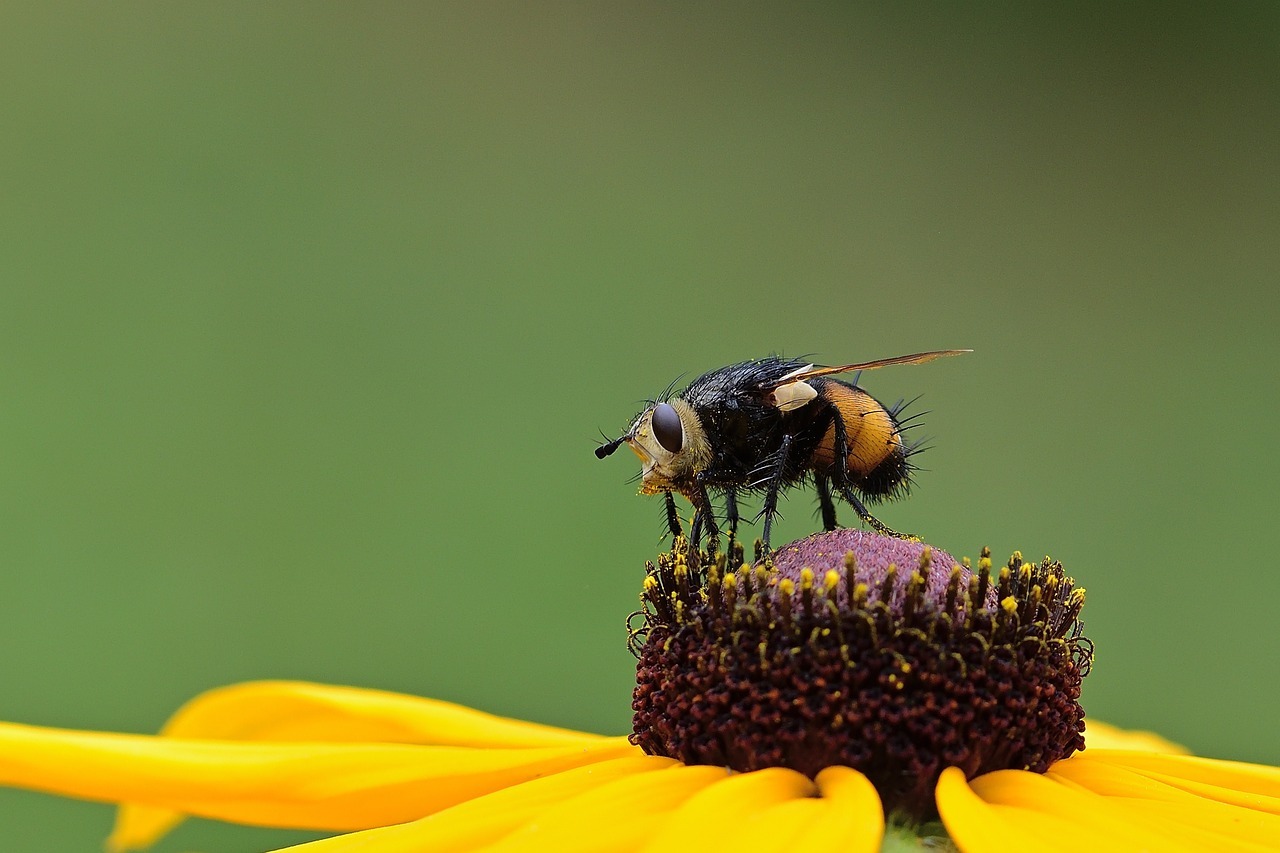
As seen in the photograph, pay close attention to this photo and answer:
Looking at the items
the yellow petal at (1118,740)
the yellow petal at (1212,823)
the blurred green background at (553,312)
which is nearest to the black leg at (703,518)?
the yellow petal at (1212,823)

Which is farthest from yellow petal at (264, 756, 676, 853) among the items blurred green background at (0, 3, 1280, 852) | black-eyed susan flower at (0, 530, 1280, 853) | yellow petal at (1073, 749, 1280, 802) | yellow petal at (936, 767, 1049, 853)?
blurred green background at (0, 3, 1280, 852)

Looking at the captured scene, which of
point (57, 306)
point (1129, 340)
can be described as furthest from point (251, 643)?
point (1129, 340)

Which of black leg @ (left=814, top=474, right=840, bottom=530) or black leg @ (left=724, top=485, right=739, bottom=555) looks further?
black leg @ (left=814, top=474, right=840, bottom=530)

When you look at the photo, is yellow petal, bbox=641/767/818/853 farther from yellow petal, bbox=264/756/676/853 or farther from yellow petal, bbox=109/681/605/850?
yellow petal, bbox=109/681/605/850

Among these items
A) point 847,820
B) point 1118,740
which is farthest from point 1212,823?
point 1118,740

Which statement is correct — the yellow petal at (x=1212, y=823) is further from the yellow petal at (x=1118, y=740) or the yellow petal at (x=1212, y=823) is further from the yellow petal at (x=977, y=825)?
the yellow petal at (x=1118, y=740)

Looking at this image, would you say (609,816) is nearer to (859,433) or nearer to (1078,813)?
(1078,813)

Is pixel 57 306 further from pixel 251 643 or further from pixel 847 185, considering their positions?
pixel 847 185
